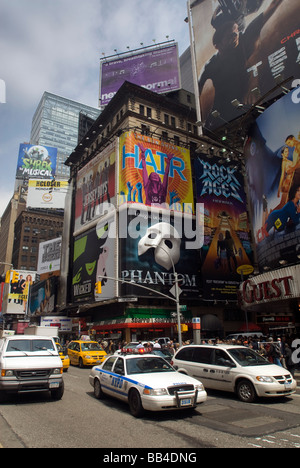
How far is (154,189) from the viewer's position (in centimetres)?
4434

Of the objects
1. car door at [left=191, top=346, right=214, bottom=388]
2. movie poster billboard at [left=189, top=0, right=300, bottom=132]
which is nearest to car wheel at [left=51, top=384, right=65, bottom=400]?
car door at [left=191, top=346, right=214, bottom=388]

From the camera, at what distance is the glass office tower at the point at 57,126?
174 metres

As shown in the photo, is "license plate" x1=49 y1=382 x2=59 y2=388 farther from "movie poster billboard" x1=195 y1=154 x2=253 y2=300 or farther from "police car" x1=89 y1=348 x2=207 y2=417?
"movie poster billboard" x1=195 y1=154 x2=253 y2=300

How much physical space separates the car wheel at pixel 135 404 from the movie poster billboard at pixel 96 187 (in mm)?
37230

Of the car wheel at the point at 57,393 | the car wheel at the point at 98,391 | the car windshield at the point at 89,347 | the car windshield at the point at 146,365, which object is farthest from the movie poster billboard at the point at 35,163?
the car windshield at the point at 146,365

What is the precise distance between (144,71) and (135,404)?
57113 mm

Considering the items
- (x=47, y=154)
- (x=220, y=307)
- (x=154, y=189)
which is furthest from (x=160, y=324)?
(x=47, y=154)

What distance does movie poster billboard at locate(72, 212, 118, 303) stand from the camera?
139ft

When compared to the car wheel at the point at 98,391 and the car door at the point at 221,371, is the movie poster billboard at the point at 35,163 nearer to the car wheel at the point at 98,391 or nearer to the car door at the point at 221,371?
the car wheel at the point at 98,391

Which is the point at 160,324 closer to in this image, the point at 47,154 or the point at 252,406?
the point at 252,406

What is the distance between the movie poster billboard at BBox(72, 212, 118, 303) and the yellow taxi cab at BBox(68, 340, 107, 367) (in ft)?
52.6

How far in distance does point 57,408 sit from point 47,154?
10322 cm

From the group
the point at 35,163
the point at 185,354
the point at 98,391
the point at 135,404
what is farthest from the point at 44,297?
the point at 135,404
